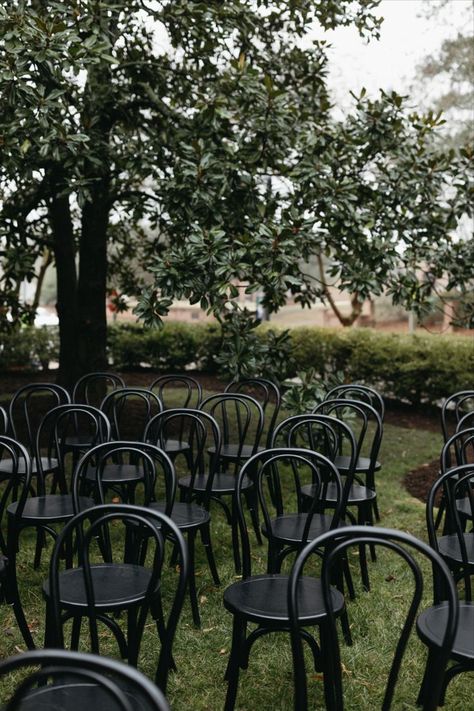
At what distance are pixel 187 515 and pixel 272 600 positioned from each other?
3.48 ft

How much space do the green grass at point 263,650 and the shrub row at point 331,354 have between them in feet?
8.24

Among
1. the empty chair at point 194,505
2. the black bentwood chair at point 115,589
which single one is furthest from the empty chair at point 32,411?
the black bentwood chair at point 115,589

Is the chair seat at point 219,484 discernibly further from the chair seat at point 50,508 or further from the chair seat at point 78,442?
the chair seat at point 78,442

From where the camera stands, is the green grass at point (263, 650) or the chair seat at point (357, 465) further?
the chair seat at point (357, 465)

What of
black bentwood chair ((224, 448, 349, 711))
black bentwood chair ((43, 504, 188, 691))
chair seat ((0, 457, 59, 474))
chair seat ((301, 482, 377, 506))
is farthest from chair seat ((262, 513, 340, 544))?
chair seat ((0, 457, 59, 474))

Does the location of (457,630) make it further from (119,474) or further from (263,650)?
(119,474)

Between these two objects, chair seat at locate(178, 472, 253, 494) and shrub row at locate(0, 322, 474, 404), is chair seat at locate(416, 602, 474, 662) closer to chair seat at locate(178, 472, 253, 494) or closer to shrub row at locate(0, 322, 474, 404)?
chair seat at locate(178, 472, 253, 494)

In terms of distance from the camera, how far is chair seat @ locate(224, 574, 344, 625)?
2590 millimetres

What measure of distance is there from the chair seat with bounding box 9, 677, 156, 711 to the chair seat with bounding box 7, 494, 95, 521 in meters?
1.52

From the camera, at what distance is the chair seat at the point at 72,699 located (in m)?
2.02

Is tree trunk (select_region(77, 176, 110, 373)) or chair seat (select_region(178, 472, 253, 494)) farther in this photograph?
tree trunk (select_region(77, 176, 110, 373))

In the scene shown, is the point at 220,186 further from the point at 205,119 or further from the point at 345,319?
the point at 345,319

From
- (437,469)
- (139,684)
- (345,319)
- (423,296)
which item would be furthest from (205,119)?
(345,319)

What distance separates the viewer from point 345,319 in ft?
47.5
